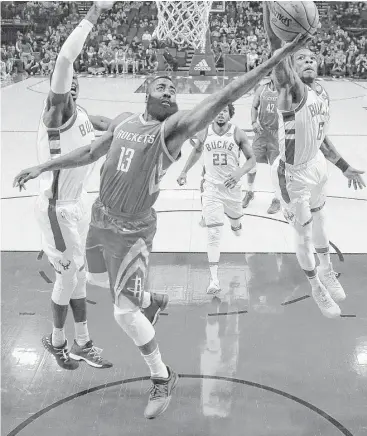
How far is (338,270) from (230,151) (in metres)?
1.83

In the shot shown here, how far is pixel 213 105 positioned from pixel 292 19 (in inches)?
44.9

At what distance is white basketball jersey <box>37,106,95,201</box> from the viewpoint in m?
4.98

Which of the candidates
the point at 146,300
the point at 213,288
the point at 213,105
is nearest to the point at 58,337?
the point at 146,300

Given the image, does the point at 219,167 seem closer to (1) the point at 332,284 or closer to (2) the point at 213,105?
(1) the point at 332,284

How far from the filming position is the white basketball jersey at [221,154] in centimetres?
704

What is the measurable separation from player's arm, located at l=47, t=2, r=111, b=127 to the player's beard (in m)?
0.64

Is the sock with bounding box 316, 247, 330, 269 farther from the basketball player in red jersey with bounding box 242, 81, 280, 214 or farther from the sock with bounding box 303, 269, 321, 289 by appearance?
the basketball player in red jersey with bounding box 242, 81, 280, 214

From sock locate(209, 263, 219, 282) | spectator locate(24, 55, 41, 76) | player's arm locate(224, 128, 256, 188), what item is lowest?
spectator locate(24, 55, 41, 76)

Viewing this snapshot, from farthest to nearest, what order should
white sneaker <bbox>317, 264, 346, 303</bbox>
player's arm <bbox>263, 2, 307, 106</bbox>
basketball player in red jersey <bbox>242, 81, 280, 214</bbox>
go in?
basketball player in red jersey <bbox>242, 81, 280, 214</bbox>, white sneaker <bbox>317, 264, 346, 303</bbox>, player's arm <bbox>263, 2, 307, 106</bbox>

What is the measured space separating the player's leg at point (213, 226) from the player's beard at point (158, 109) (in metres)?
2.60

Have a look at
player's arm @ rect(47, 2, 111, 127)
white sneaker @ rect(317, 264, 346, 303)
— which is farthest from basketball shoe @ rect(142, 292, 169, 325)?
white sneaker @ rect(317, 264, 346, 303)

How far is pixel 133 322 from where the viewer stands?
4500mm

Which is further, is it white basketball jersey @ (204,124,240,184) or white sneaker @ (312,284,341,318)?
white basketball jersey @ (204,124,240,184)

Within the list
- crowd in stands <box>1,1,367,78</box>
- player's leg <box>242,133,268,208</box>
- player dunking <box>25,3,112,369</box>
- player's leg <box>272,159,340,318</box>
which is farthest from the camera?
crowd in stands <box>1,1,367,78</box>
